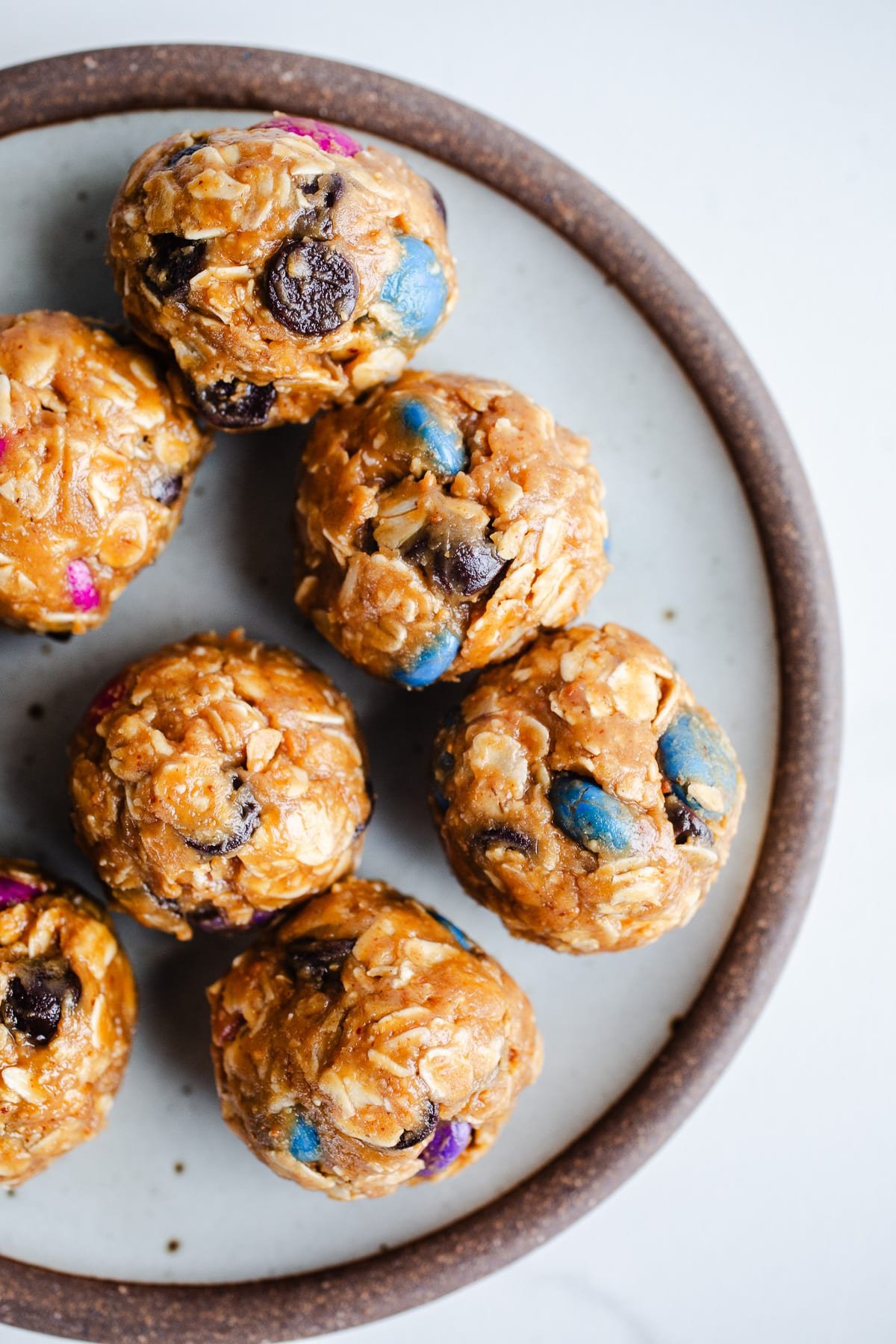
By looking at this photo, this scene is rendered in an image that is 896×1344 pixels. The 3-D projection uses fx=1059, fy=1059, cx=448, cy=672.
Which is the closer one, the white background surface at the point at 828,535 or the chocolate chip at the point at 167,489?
the chocolate chip at the point at 167,489

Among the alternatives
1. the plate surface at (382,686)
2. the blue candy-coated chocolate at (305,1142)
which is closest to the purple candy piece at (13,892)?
the plate surface at (382,686)

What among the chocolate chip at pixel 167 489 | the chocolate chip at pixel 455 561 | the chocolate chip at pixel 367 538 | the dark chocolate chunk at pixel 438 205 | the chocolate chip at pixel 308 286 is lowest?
the chocolate chip at pixel 167 489

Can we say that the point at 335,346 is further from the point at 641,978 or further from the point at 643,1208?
the point at 643,1208

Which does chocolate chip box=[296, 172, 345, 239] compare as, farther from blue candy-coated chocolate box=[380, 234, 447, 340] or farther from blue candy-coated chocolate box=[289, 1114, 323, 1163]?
blue candy-coated chocolate box=[289, 1114, 323, 1163]

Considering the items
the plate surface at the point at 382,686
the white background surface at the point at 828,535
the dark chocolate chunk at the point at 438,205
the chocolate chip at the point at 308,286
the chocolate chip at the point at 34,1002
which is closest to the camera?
the chocolate chip at the point at 308,286

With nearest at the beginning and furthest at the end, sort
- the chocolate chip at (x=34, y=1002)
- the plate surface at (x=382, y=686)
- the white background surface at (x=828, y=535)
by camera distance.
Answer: the chocolate chip at (x=34, y=1002), the plate surface at (x=382, y=686), the white background surface at (x=828, y=535)

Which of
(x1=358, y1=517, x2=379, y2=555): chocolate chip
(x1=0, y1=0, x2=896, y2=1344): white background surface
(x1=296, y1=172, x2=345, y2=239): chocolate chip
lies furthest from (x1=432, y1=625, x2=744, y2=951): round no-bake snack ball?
(x1=0, y1=0, x2=896, y2=1344): white background surface

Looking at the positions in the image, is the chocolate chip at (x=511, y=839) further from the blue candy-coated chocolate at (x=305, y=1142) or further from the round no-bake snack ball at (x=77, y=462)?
the round no-bake snack ball at (x=77, y=462)
